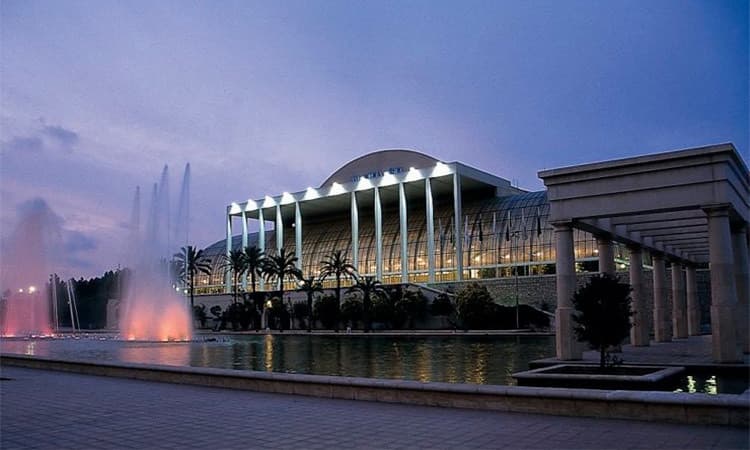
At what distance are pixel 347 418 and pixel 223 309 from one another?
272ft

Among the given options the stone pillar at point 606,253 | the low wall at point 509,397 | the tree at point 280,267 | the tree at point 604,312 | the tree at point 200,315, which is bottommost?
the tree at point 200,315

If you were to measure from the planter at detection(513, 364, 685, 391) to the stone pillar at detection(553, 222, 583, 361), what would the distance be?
439cm

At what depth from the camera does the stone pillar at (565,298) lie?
24547mm

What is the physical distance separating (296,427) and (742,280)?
2289cm

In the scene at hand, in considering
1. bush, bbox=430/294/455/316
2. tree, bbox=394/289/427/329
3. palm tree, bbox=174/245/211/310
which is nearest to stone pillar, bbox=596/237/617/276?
bush, bbox=430/294/455/316

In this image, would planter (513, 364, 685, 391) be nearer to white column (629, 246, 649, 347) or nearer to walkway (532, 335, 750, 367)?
walkway (532, 335, 750, 367)

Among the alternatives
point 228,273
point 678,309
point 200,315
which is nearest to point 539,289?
point 678,309

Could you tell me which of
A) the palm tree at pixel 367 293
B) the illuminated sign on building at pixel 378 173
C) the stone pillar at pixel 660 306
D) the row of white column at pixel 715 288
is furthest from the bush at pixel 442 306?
the row of white column at pixel 715 288

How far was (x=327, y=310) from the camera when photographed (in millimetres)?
74812

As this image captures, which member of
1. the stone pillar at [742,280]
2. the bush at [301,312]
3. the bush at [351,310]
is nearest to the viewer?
the stone pillar at [742,280]

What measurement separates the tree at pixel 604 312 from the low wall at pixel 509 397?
7127 mm

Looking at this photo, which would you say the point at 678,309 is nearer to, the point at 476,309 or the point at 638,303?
the point at 638,303

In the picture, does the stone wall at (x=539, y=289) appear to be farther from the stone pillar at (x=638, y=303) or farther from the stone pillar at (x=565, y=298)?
the stone pillar at (x=565, y=298)

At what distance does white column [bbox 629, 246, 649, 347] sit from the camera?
30828 millimetres
